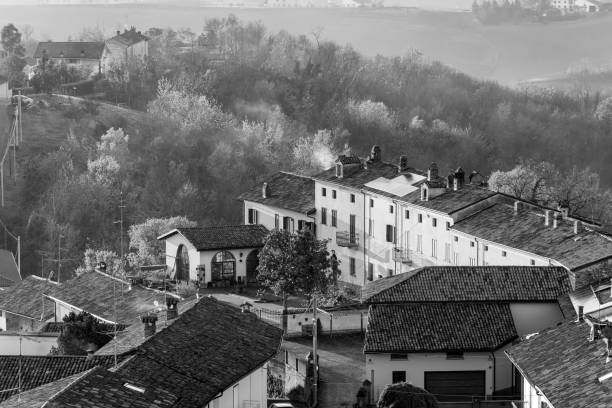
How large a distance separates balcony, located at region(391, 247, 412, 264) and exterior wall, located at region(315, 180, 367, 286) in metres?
1.93

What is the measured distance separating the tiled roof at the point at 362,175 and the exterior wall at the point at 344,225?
10.3 inches

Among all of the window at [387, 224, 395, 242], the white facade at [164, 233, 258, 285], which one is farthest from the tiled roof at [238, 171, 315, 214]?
the white facade at [164, 233, 258, 285]

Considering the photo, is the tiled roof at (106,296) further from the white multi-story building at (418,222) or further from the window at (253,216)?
the window at (253,216)

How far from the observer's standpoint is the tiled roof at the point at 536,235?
137ft

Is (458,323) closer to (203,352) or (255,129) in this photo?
(203,352)

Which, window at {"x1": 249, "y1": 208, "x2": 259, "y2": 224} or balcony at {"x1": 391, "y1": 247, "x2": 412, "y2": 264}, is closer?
balcony at {"x1": 391, "y1": 247, "x2": 412, "y2": 264}

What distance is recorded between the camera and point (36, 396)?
25.5m

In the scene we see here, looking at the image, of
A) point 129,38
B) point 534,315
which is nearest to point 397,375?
point 534,315

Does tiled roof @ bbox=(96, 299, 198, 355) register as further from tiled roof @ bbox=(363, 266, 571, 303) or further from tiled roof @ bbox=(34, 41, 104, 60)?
tiled roof @ bbox=(34, 41, 104, 60)

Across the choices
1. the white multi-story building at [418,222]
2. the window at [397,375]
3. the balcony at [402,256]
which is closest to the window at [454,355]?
the window at [397,375]

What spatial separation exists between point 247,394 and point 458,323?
31.5 ft

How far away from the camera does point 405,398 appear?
91.1 feet

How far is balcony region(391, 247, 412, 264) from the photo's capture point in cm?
5085

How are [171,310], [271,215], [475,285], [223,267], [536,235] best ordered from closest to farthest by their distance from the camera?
[171,310] → [475,285] → [536,235] → [223,267] → [271,215]
